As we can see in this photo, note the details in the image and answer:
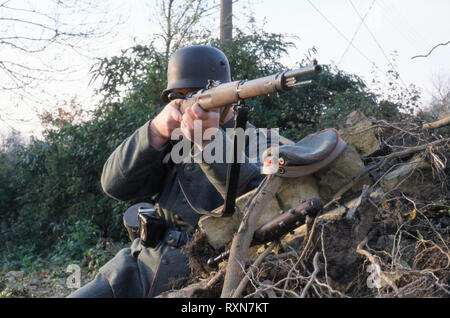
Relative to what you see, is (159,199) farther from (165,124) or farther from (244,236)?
(244,236)

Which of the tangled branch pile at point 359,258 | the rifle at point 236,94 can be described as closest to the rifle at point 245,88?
the rifle at point 236,94

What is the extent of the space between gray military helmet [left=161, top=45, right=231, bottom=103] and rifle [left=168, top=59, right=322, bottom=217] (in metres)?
0.49

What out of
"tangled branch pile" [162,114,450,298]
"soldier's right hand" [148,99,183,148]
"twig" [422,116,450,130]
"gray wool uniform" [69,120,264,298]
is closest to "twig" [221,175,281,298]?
"tangled branch pile" [162,114,450,298]

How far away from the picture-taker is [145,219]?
2799 mm

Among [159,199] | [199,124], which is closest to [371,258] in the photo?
[199,124]

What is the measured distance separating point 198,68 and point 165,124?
696mm

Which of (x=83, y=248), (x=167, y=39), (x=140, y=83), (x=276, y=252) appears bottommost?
(x=83, y=248)

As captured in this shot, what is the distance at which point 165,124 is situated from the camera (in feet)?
8.96

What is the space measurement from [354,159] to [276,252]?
94 centimetres

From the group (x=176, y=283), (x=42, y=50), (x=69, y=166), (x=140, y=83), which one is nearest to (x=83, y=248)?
(x=69, y=166)

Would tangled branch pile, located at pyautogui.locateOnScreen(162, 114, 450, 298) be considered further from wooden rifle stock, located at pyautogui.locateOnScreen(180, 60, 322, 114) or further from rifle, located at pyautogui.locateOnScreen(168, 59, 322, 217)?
wooden rifle stock, located at pyautogui.locateOnScreen(180, 60, 322, 114)

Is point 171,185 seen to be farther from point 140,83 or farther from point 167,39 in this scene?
point 167,39
